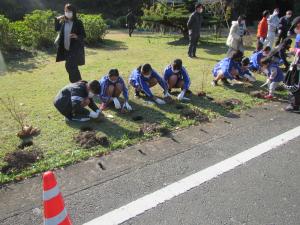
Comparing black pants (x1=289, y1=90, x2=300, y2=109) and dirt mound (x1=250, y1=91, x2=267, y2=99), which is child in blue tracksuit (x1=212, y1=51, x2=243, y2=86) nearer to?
dirt mound (x1=250, y1=91, x2=267, y2=99)

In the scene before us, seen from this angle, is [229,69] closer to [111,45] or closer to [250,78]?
[250,78]

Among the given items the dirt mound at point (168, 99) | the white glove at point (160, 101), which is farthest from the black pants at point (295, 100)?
the white glove at point (160, 101)

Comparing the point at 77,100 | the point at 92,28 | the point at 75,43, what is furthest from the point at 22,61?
the point at 77,100

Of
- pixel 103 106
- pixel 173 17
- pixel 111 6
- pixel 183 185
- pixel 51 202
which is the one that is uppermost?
pixel 173 17

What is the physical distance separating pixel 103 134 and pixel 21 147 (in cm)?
127

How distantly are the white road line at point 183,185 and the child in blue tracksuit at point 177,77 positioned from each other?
103 inches

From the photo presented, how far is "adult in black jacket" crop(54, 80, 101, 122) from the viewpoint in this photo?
6277 millimetres

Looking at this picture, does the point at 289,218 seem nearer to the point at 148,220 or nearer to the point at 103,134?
the point at 148,220

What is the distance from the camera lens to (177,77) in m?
8.02

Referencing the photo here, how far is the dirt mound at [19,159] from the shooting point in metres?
4.72

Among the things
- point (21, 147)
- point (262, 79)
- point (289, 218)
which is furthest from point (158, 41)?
point (289, 218)

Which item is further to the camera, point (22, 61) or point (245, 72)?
point (22, 61)

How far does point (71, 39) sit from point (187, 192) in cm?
446

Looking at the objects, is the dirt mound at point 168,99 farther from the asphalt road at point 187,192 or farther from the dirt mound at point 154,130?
the asphalt road at point 187,192
